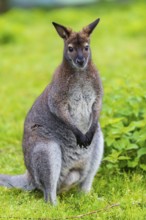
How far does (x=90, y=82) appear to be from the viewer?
5.61 m

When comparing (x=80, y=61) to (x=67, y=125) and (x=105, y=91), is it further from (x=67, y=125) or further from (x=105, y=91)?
(x=105, y=91)

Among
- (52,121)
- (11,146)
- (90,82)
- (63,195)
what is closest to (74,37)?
(90,82)

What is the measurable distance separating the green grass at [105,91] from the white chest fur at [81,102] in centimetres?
62

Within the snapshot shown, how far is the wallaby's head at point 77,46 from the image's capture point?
17.8 ft

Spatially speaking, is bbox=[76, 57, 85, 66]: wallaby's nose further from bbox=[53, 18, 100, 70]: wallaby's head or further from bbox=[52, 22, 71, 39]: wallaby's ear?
bbox=[52, 22, 71, 39]: wallaby's ear

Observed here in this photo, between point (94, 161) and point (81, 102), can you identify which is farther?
→ point (94, 161)

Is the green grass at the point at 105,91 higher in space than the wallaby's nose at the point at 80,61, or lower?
lower

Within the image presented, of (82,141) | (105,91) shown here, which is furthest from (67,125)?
(105,91)

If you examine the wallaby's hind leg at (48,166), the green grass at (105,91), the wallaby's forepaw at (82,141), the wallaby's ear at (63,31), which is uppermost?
the wallaby's ear at (63,31)

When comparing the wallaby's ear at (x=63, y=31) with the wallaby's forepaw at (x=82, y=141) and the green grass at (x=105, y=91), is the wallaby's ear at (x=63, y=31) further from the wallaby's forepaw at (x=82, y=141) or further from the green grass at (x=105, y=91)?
the green grass at (x=105, y=91)

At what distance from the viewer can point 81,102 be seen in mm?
5645

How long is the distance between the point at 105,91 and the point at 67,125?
318 centimetres

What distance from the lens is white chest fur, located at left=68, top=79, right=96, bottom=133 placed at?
561 centimetres

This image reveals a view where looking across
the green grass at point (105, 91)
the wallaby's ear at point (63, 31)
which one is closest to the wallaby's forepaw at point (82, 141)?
the green grass at point (105, 91)
